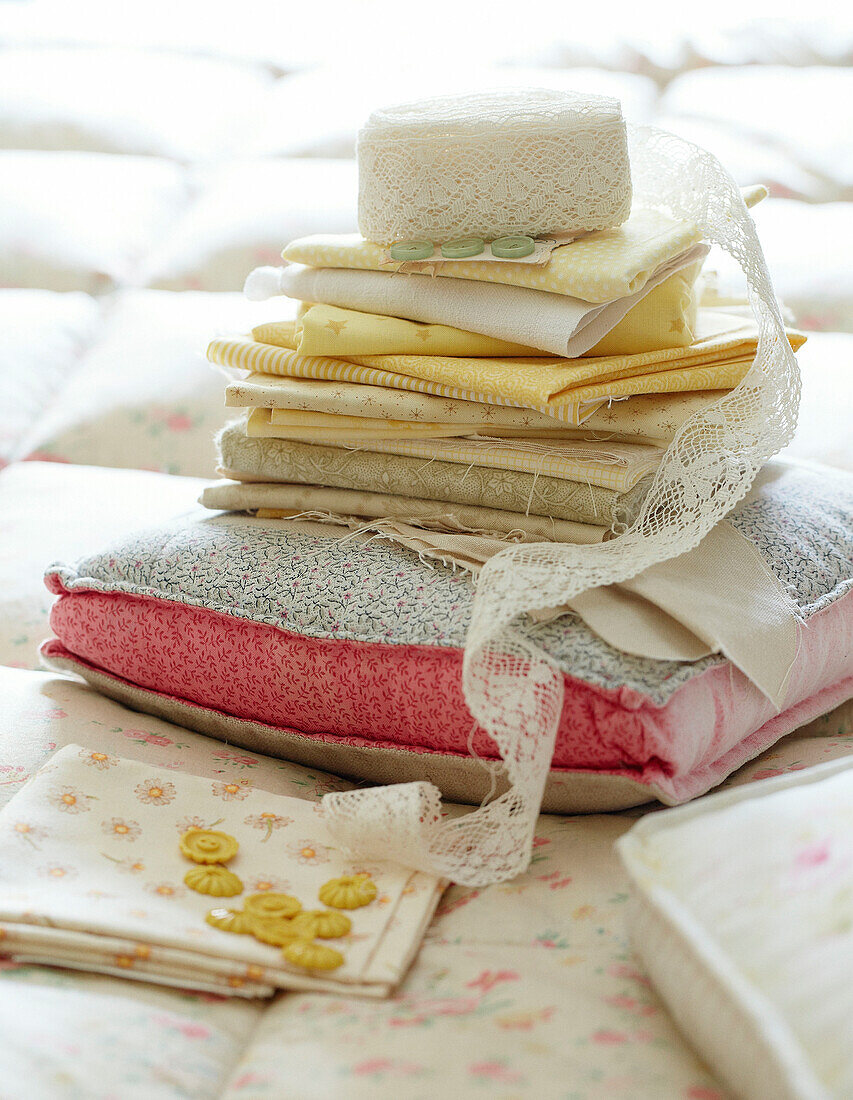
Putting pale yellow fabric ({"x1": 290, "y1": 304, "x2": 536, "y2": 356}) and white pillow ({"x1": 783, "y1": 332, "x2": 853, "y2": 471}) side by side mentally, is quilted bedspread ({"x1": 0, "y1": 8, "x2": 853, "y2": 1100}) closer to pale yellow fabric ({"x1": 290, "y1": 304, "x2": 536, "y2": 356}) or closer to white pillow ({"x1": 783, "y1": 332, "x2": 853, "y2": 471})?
white pillow ({"x1": 783, "y1": 332, "x2": 853, "y2": 471})

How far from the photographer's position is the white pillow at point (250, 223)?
1657mm

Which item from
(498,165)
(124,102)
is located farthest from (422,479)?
(124,102)

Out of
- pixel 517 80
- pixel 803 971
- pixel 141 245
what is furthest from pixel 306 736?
pixel 517 80

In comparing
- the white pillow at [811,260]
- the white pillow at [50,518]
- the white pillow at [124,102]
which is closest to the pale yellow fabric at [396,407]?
the white pillow at [50,518]

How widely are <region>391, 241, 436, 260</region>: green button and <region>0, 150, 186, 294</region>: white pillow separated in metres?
0.99

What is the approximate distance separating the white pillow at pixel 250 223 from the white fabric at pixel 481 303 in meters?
0.72

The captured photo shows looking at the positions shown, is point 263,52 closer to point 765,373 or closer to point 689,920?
point 765,373

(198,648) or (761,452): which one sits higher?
(761,452)

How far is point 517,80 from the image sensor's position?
191cm

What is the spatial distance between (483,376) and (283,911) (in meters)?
0.40

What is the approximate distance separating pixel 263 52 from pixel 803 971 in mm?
2211

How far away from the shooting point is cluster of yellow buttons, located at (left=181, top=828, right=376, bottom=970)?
2.13ft

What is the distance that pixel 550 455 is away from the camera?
0.85 metres

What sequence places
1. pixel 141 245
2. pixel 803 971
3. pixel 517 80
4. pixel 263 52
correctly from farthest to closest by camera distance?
pixel 263 52 → pixel 517 80 → pixel 141 245 → pixel 803 971
